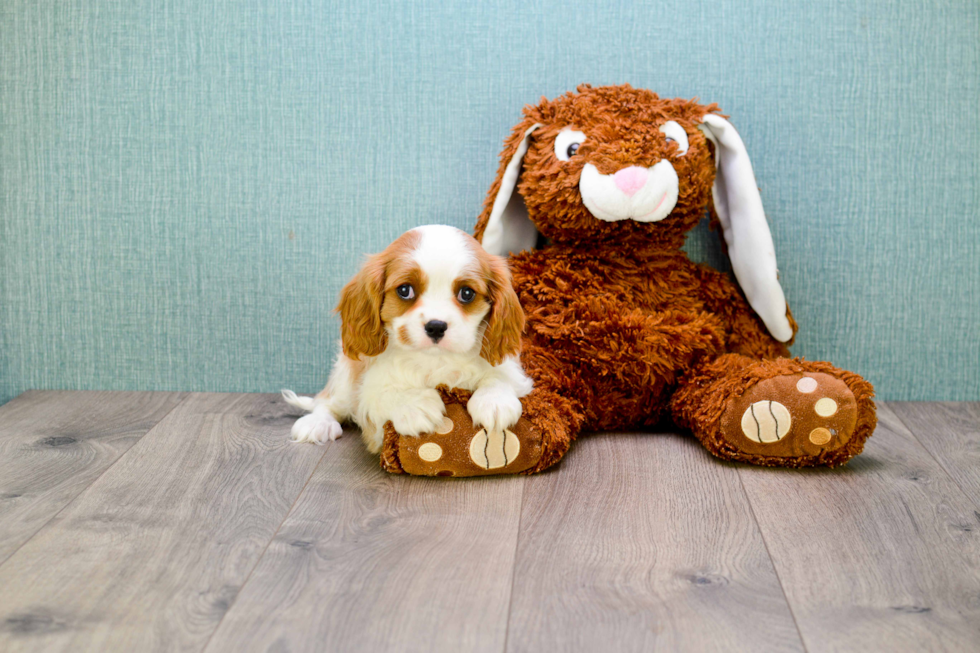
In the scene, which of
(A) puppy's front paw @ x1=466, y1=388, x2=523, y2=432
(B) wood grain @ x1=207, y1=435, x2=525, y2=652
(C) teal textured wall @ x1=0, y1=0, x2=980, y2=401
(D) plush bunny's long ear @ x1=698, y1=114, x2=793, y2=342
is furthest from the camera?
(C) teal textured wall @ x1=0, y1=0, x2=980, y2=401

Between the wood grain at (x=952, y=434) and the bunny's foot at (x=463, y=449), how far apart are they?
0.69 meters

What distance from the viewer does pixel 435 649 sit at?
857 mm

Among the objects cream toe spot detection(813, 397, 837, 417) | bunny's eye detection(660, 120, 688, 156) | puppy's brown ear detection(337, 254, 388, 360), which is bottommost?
cream toe spot detection(813, 397, 837, 417)

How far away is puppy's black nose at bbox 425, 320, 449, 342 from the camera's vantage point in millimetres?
1233

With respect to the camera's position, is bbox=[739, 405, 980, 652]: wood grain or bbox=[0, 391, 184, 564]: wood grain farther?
bbox=[0, 391, 184, 564]: wood grain

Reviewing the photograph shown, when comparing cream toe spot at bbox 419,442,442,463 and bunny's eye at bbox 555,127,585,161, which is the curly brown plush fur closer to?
bunny's eye at bbox 555,127,585,161

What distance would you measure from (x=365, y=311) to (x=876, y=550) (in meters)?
0.81

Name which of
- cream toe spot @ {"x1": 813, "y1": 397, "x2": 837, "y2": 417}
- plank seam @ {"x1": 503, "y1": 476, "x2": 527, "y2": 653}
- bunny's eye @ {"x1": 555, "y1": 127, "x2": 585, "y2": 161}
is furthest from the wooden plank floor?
bunny's eye @ {"x1": 555, "y1": 127, "x2": 585, "y2": 161}

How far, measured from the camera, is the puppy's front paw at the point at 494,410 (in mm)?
1298

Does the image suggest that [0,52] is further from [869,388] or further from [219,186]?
[869,388]

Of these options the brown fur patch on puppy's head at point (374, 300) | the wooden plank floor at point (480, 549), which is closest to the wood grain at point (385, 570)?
the wooden plank floor at point (480, 549)

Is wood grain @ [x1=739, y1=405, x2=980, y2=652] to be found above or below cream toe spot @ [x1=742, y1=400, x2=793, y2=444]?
below

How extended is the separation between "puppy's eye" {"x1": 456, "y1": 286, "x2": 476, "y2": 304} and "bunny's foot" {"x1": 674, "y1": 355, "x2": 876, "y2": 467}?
0.47m

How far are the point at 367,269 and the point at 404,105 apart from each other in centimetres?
57
